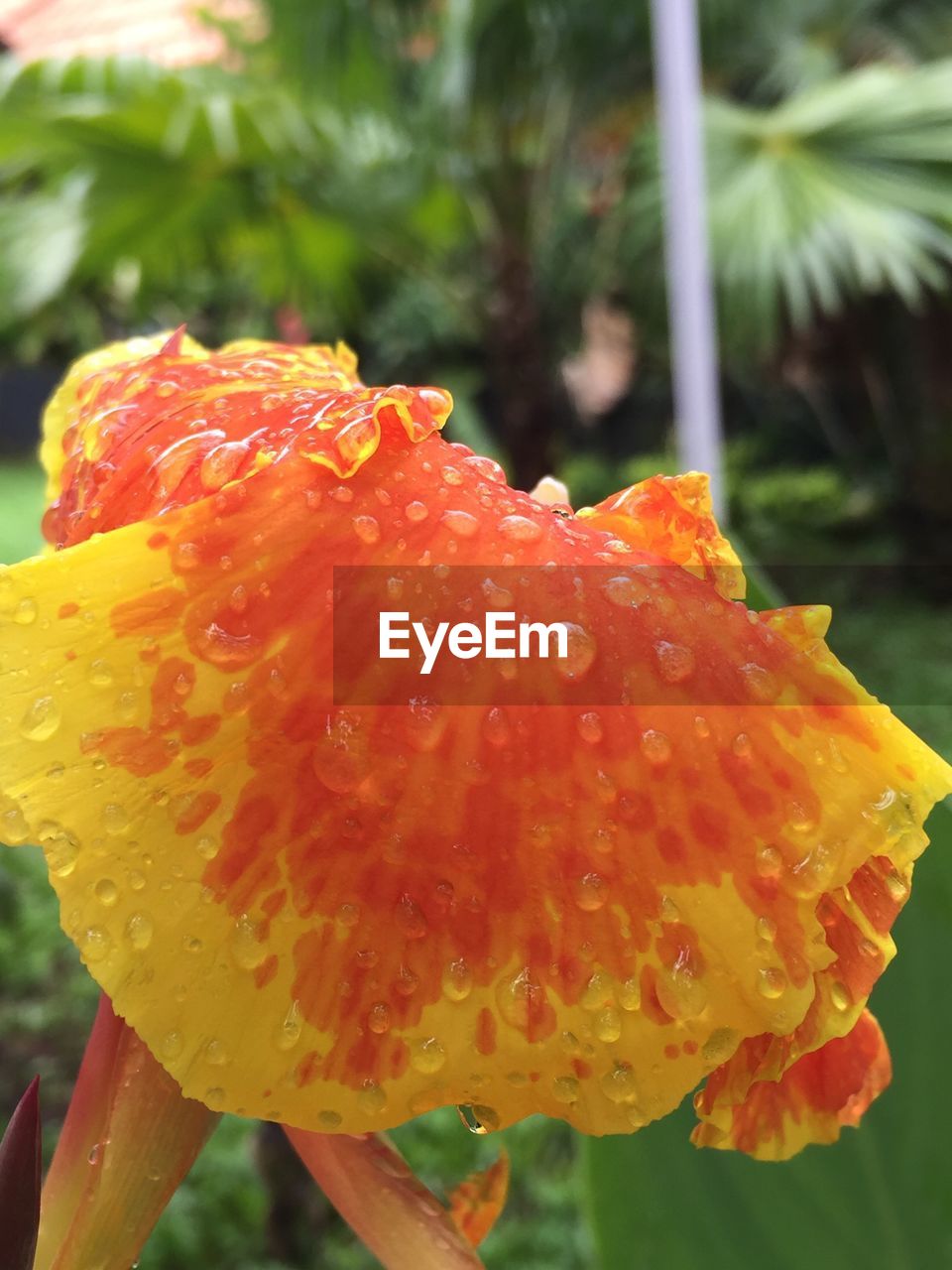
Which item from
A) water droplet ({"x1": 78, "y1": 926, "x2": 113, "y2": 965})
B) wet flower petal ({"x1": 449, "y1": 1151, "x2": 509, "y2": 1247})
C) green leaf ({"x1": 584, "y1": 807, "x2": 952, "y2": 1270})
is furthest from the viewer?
green leaf ({"x1": 584, "y1": 807, "x2": 952, "y2": 1270})

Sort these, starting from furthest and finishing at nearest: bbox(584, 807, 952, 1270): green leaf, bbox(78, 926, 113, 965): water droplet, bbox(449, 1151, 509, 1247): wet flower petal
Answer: bbox(584, 807, 952, 1270): green leaf < bbox(449, 1151, 509, 1247): wet flower petal < bbox(78, 926, 113, 965): water droplet

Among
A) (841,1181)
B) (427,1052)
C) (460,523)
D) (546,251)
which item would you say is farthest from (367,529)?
(546,251)

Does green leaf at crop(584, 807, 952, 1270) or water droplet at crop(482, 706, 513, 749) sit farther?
green leaf at crop(584, 807, 952, 1270)

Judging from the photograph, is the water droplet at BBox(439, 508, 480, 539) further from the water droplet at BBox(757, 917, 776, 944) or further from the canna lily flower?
Result: the water droplet at BBox(757, 917, 776, 944)

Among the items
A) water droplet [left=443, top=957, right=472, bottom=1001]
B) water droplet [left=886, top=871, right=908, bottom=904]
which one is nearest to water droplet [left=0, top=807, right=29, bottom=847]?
water droplet [left=443, top=957, right=472, bottom=1001]

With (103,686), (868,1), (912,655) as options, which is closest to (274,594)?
(103,686)

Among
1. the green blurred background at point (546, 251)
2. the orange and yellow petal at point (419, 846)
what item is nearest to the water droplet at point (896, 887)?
the orange and yellow petal at point (419, 846)
